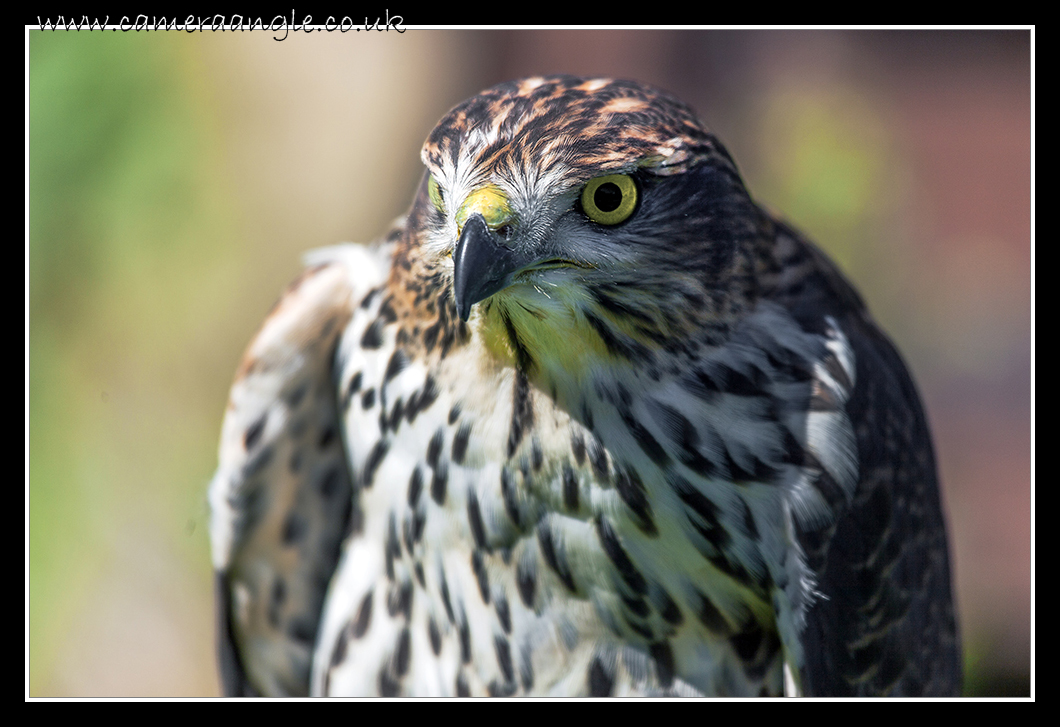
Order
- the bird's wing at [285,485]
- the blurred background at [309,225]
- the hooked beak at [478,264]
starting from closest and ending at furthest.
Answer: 1. the hooked beak at [478,264]
2. the bird's wing at [285,485]
3. the blurred background at [309,225]

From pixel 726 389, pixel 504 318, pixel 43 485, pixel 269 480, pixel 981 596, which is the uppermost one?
pixel 504 318

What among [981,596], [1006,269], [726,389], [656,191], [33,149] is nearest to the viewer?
[656,191]

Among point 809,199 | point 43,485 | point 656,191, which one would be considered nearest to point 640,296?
point 656,191

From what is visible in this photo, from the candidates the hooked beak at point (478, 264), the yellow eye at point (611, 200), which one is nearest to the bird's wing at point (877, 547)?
the yellow eye at point (611, 200)

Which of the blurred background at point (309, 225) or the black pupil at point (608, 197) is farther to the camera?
the blurred background at point (309, 225)

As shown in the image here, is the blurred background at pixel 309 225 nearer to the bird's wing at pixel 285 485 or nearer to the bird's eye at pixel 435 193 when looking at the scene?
the bird's wing at pixel 285 485

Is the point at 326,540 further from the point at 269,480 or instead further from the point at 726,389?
the point at 726,389

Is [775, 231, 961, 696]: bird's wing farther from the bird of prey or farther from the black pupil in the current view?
the black pupil
